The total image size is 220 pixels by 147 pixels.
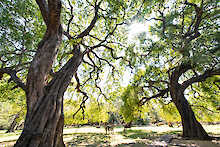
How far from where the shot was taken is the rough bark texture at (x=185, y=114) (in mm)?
5664

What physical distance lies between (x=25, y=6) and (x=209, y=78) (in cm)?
1077

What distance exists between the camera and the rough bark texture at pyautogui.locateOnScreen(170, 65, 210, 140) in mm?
5664

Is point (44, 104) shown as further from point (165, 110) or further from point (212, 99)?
point (212, 99)

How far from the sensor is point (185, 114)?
6215 mm

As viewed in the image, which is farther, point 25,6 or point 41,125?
point 25,6

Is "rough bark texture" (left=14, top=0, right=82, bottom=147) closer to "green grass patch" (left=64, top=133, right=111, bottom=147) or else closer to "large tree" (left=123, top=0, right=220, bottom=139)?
"green grass patch" (left=64, top=133, right=111, bottom=147)

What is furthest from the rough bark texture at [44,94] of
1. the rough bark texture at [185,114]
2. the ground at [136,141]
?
the rough bark texture at [185,114]

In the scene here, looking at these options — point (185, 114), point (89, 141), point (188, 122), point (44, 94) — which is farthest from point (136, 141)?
point (44, 94)

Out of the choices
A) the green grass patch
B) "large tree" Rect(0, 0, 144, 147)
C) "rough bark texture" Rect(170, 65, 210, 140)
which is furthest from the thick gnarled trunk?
"large tree" Rect(0, 0, 144, 147)

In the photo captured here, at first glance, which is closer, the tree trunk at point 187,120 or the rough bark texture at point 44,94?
the rough bark texture at point 44,94

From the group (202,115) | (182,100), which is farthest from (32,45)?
(202,115)

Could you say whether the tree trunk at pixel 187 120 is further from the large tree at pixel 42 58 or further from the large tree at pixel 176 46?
the large tree at pixel 42 58

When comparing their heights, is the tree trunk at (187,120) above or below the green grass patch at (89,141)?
above

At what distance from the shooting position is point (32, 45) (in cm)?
597
